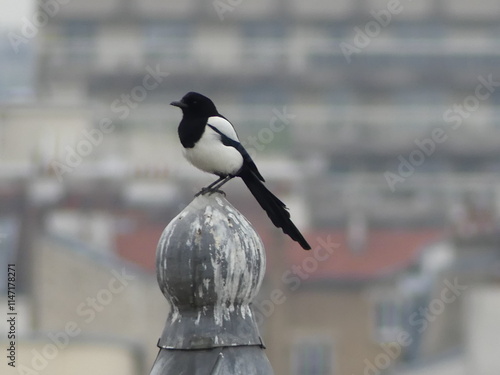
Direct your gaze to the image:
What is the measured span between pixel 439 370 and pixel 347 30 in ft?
181

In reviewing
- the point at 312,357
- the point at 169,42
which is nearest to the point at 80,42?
the point at 169,42

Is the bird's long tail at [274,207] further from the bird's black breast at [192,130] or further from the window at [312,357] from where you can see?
the window at [312,357]

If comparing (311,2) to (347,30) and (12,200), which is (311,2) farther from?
(12,200)

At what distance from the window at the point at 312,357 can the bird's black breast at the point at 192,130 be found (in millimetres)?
26546

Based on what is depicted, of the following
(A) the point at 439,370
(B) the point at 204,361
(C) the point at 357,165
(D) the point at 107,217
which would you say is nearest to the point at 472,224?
(D) the point at 107,217

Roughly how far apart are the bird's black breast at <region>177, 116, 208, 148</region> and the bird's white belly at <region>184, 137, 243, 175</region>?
0.02m

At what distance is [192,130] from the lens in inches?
196

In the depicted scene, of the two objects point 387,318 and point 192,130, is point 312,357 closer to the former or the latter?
point 387,318

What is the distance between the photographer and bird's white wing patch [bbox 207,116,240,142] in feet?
16.1

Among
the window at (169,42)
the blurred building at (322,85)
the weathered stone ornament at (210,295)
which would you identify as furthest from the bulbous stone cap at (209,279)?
the window at (169,42)

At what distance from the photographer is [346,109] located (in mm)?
76750

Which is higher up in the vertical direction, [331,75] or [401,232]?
[331,75]

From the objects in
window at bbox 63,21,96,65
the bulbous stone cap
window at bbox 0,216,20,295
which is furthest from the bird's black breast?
window at bbox 63,21,96,65

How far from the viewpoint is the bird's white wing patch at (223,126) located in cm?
491
